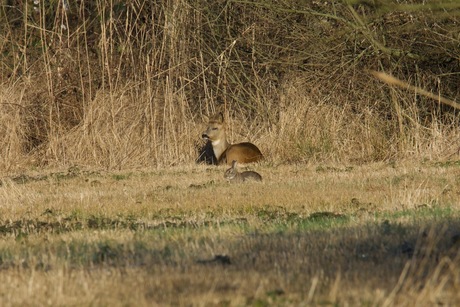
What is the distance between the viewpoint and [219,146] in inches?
688

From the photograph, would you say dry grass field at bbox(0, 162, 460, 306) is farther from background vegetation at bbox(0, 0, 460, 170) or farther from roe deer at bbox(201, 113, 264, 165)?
background vegetation at bbox(0, 0, 460, 170)

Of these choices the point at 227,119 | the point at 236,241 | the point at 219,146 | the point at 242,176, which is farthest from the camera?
the point at 227,119

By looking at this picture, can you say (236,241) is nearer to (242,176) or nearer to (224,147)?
(242,176)

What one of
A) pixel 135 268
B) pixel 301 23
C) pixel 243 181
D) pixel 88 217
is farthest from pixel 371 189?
pixel 301 23

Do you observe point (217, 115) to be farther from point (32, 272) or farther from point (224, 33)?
point (32, 272)

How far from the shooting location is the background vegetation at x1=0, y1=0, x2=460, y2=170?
16.5m

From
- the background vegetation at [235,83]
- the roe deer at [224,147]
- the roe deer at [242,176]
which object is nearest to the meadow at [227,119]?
the background vegetation at [235,83]

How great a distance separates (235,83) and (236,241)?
1147cm

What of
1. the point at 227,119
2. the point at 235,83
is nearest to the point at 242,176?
the point at 227,119

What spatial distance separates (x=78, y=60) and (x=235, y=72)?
3026 mm

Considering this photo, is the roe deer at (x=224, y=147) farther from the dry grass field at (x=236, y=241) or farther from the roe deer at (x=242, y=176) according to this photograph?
the dry grass field at (x=236, y=241)

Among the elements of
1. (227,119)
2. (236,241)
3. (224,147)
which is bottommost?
(236,241)

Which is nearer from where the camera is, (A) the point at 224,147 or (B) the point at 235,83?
(A) the point at 224,147

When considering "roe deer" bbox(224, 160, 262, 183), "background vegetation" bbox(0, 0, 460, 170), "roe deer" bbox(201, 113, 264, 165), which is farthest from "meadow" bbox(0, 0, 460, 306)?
Answer: "roe deer" bbox(201, 113, 264, 165)
